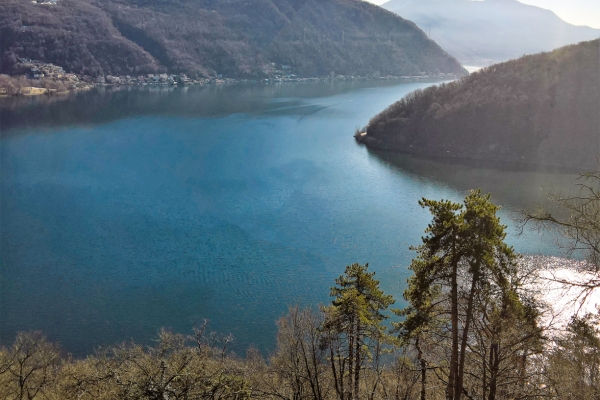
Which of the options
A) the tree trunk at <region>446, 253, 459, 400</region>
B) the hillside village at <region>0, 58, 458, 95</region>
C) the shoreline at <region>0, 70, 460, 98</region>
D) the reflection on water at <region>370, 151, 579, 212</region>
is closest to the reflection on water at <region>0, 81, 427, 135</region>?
the shoreline at <region>0, 70, 460, 98</region>

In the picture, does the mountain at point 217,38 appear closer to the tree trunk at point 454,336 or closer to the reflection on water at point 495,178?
the reflection on water at point 495,178

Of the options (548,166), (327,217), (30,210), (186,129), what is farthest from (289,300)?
(186,129)

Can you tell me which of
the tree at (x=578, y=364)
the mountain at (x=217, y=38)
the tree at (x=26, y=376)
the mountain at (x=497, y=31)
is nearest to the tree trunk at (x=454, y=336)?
the tree at (x=578, y=364)

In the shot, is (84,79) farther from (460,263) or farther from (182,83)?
(460,263)

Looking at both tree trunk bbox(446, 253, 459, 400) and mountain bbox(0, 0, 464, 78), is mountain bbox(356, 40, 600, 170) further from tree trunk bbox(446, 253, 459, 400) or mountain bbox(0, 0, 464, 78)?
mountain bbox(0, 0, 464, 78)

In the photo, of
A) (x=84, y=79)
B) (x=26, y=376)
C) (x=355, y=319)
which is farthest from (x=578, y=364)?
(x=84, y=79)
